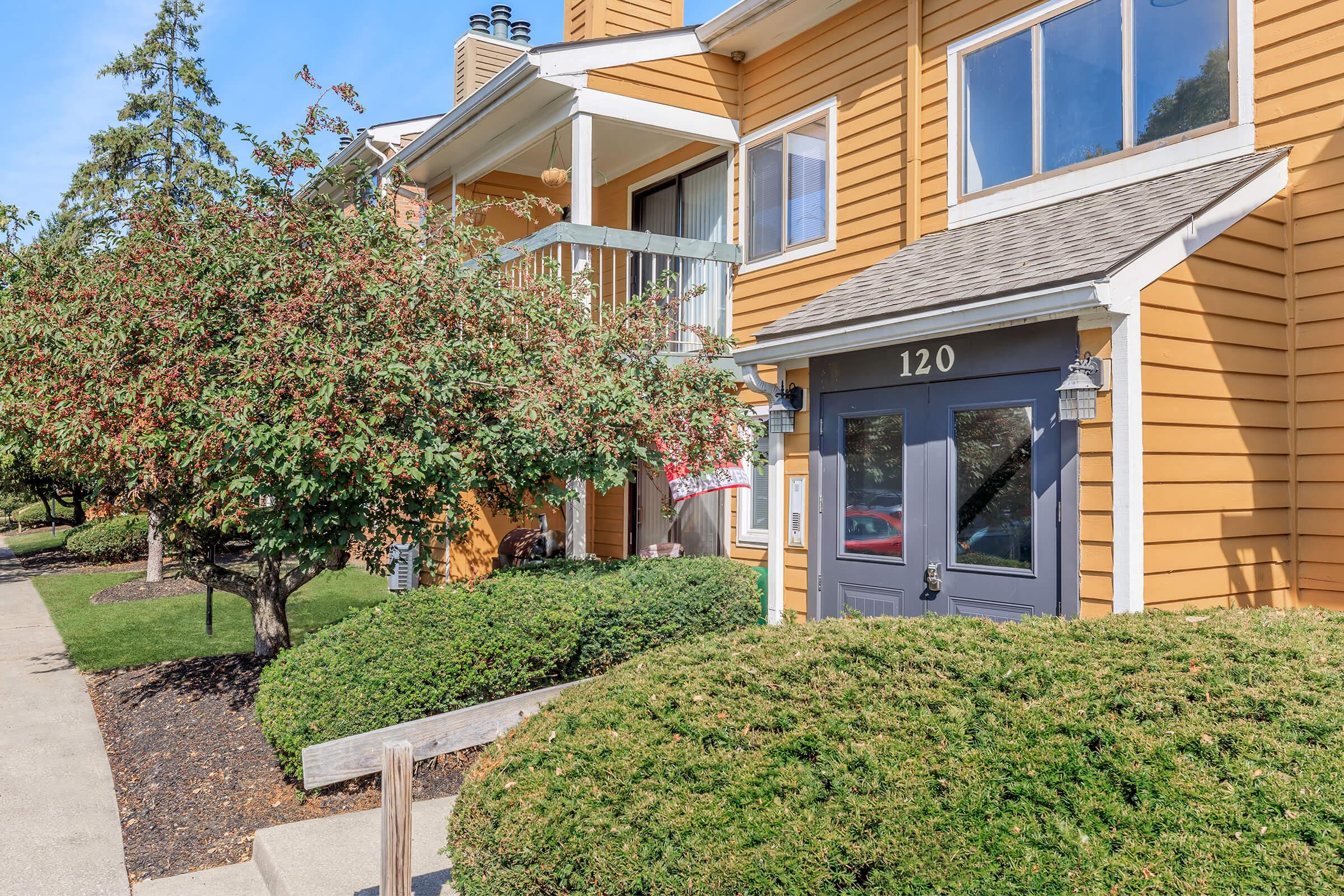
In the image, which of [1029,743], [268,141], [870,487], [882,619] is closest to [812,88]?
[870,487]

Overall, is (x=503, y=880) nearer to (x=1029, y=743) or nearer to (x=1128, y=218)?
(x=1029, y=743)

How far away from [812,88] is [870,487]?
484 cm

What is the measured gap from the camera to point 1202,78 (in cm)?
633

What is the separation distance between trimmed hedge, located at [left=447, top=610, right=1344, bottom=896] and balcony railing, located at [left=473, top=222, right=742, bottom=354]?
5.98 m

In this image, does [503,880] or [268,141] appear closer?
[503,880]

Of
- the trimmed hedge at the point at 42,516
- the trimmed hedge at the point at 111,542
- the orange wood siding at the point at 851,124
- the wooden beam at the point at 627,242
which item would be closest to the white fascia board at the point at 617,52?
the orange wood siding at the point at 851,124

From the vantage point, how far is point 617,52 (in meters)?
9.73

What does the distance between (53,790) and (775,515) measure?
216 inches

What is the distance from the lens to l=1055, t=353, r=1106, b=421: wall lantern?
5.33 meters

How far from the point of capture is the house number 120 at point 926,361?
20.9 ft

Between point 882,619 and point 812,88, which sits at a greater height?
point 812,88

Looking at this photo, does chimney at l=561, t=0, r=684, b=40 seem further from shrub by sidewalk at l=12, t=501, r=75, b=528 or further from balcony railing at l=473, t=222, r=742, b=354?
shrub by sidewalk at l=12, t=501, r=75, b=528

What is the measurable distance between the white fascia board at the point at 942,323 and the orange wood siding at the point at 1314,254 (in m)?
1.83

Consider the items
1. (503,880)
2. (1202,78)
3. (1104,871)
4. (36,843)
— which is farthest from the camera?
(1202,78)
